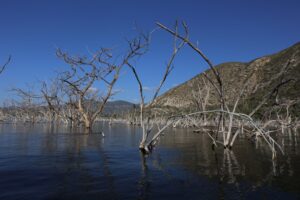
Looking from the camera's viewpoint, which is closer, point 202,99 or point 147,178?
point 147,178

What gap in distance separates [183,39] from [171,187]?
1236 centimetres

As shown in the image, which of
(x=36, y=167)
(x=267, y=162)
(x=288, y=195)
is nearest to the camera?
(x=288, y=195)

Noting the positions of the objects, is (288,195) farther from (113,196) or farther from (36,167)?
(36,167)

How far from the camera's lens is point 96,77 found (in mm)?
45875

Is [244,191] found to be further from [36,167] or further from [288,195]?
[36,167]

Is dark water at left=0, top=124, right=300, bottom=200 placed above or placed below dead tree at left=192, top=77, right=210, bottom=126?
below

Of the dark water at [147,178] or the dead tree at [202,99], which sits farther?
the dead tree at [202,99]

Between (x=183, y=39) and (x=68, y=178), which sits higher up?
(x=183, y=39)

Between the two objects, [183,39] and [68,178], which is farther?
[183,39]

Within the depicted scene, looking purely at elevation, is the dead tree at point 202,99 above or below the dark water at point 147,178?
above

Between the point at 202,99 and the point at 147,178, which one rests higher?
the point at 202,99

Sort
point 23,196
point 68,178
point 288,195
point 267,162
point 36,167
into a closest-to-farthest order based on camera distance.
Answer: point 23,196 < point 288,195 < point 68,178 < point 36,167 < point 267,162

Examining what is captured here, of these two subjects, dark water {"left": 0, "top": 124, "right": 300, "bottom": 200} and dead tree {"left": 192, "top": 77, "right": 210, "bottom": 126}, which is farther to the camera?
dead tree {"left": 192, "top": 77, "right": 210, "bottom": 126}

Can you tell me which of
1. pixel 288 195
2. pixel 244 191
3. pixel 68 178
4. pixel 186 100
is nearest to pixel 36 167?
pixel 68 178
